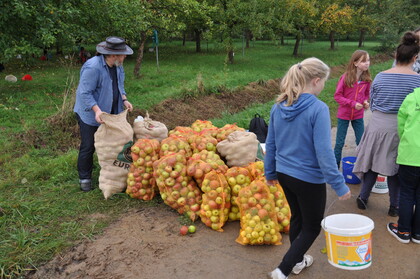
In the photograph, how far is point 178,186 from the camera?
4.13 meters

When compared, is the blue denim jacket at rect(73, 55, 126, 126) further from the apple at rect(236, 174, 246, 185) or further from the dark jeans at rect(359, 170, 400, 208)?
the dark jeans at rect(359, 170, 400, 208)

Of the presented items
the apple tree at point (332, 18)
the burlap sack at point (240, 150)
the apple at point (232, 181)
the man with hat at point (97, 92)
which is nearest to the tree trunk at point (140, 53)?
the man with hat at point (97, 92)

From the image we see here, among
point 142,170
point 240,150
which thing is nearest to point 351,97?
point 240,150

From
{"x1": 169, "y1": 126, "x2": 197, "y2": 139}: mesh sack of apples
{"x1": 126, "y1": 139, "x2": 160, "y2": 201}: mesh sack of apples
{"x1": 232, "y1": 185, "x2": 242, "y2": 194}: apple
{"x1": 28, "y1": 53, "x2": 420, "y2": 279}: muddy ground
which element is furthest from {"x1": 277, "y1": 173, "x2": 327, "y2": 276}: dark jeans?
{"x1": 169, "y1": 126, "x2": 197, "y2": 139}: mesh sack of apples

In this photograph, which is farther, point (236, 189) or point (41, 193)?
point (41, 193)

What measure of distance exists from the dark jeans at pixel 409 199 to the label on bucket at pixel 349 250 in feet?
3.38

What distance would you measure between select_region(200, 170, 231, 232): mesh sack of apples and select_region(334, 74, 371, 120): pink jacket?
6.90 ft

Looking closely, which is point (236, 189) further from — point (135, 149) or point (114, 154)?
point (114, 154)

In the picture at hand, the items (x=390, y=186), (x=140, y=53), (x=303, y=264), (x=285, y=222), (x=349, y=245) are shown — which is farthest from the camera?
(x=140, y=53)

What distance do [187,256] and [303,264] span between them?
41.9 inches

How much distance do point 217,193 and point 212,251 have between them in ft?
2.00

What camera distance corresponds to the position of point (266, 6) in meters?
19.8

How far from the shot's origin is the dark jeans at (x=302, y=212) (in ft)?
8.89

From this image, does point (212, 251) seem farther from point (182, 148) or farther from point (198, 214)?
point (182, 148)
